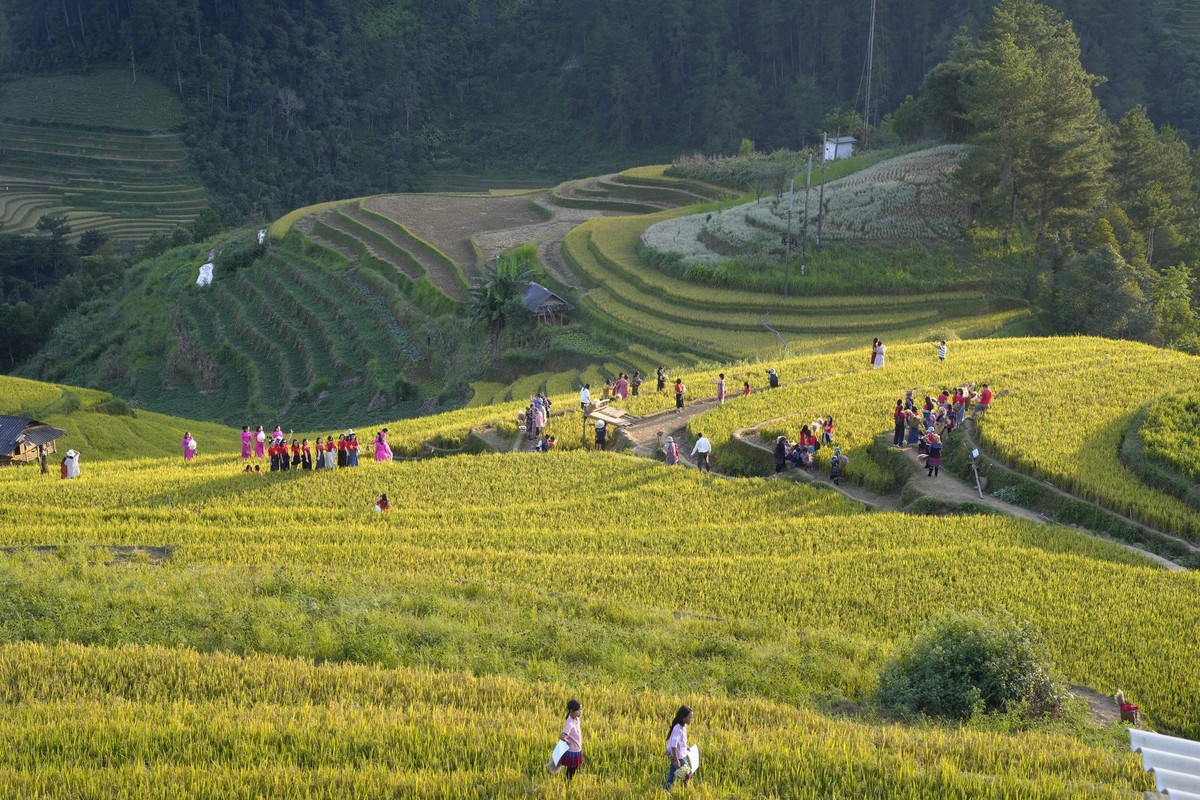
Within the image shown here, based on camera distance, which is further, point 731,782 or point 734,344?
point 734,344

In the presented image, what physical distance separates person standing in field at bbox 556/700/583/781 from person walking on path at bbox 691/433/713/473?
46.8ft

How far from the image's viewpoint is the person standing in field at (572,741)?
999 centimetres

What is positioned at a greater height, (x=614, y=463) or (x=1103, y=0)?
(x=1103, y=0)

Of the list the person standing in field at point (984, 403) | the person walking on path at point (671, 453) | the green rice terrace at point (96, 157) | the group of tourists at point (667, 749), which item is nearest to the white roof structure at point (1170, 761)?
the group of tourists at point (667, 749)

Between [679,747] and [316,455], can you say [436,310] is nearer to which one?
[316,455]

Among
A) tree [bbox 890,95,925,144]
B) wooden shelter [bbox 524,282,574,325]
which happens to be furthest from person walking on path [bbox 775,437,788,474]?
tree [bbox 890,95,925,144]

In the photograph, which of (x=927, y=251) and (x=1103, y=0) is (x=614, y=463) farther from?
(x=1103, y=0)

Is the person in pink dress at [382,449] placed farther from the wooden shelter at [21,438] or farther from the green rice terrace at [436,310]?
the green rice terrace at [436,310]

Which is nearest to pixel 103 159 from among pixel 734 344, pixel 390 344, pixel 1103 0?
pixel 390 344

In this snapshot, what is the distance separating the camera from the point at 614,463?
82.7ft

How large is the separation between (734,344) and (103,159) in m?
64.6

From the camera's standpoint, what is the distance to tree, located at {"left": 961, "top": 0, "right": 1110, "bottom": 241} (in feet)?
154

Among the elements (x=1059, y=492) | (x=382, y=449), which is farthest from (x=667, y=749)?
(x=382, y=449)

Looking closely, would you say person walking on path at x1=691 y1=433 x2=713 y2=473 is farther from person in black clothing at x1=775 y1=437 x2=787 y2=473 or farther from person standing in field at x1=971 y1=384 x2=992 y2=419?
person standing in field at x1=971 y1=384 x2=992 y2=419
